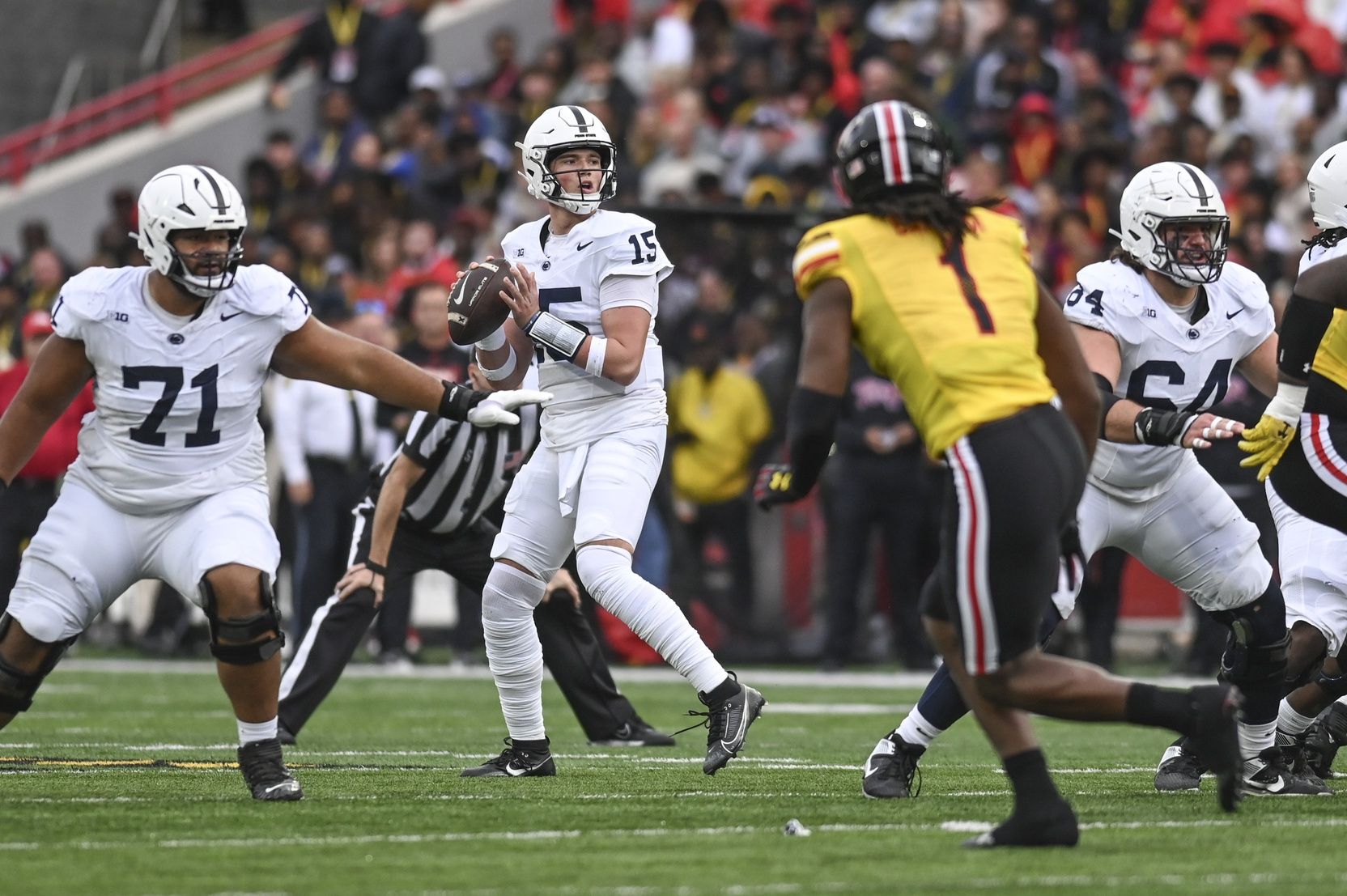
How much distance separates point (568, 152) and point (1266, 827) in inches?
117

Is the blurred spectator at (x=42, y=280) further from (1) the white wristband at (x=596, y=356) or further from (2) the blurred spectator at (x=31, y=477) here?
(1) the white wristband at (x=596, y=356)

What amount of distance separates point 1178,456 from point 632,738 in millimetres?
2647

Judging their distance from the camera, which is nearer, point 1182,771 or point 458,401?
point 458,401

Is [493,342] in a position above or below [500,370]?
above

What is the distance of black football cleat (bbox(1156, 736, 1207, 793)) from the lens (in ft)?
21.1

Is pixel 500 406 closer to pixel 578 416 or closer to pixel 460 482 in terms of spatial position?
pixel 578 416

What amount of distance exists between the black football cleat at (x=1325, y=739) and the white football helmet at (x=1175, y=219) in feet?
4.79

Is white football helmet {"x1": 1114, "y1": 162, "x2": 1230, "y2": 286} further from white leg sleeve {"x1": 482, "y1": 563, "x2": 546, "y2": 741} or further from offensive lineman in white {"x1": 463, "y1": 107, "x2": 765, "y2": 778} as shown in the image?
white leg sleeve {"x1": 482, "y1": 563, "x2": 546, "y2": 741}

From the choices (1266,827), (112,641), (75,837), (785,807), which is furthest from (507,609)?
(112,641)

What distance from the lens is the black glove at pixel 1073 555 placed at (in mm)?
5484

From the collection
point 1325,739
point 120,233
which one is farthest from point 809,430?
point 120,233

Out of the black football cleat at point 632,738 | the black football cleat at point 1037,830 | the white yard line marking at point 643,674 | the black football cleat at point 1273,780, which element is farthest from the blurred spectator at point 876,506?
the black football cleat at point 1037,830

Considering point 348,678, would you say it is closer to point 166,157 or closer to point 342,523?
point 342,523

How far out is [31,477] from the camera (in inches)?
473
